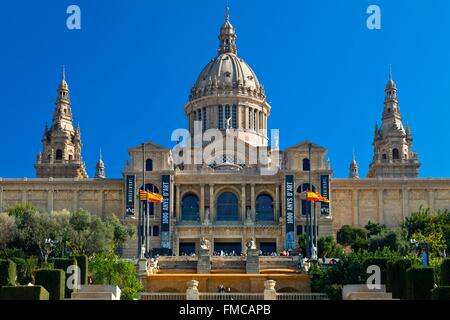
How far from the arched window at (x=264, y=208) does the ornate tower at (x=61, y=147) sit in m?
23.4

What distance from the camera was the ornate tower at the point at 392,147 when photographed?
104000 millimetres

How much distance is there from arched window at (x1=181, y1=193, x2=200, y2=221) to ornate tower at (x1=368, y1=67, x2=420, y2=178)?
23.7 meters

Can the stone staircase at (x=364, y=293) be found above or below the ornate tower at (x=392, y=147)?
below

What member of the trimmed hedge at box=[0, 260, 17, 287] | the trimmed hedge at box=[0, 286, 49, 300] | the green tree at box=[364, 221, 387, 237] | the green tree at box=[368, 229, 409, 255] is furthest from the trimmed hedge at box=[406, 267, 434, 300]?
the green tree at box=[364, 221, 387, 237]

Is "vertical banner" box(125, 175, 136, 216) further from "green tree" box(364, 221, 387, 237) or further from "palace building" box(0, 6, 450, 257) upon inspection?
"green tree" box(364, 221, 387, 237)

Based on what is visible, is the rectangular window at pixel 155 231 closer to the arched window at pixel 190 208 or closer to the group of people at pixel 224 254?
the arched window at pixel 190 208

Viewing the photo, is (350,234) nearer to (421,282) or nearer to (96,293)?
(421,282)

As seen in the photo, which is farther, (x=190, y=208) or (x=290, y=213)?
(x=190, y=208)

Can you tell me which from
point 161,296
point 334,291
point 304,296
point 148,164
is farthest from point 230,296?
point 148,164

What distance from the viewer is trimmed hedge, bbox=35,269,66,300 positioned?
41.1 meters

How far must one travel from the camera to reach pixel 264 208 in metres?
92.2

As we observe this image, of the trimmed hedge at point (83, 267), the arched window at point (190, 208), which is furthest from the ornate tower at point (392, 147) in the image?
the trimmed hedge at point (83, 267)

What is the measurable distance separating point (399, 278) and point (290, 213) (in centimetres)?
4405
